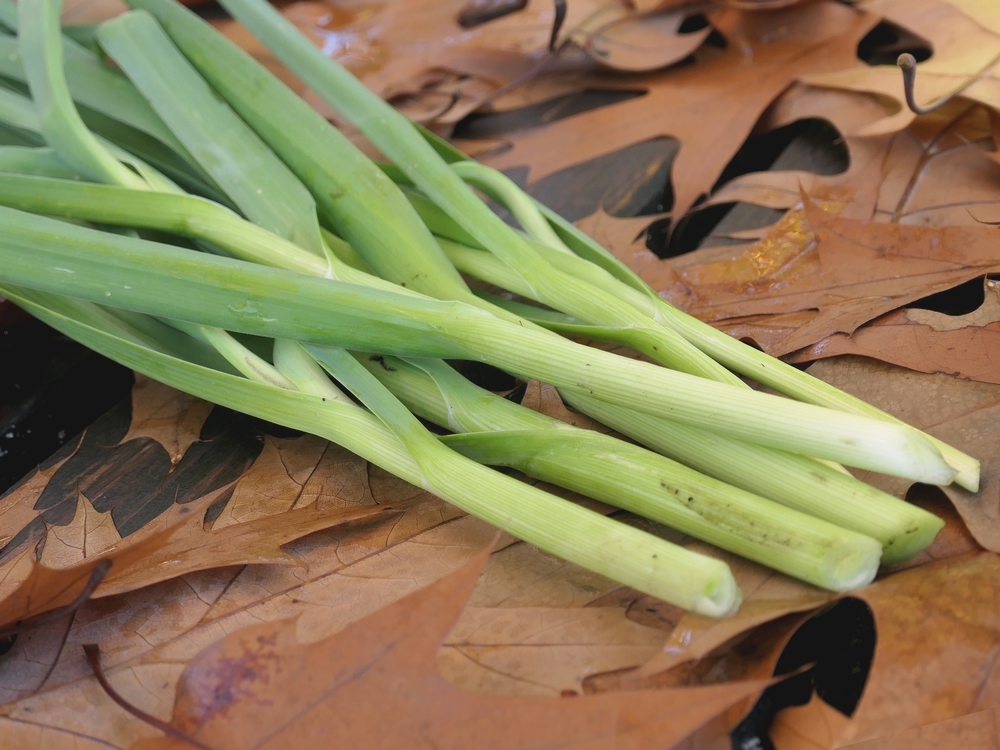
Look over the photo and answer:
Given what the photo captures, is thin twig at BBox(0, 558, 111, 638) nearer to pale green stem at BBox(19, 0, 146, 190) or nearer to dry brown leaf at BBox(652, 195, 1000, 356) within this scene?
pale green stem at BBox(19, 0, 146, 190)

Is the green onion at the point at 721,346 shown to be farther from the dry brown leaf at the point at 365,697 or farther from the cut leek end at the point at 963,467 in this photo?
the dry brown leaf at the point at 365,697

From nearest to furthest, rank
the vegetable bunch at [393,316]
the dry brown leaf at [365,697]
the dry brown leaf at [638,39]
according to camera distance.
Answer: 1. the dry brown leaf at [365,697]
2. the vegetable bunch at [393,316]
3. the dry brown leaf at [638,39]

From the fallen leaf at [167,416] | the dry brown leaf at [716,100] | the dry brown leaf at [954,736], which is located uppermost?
the fallen leaf at [167,416]

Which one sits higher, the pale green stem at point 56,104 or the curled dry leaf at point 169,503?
the pale green stem at point 56,104

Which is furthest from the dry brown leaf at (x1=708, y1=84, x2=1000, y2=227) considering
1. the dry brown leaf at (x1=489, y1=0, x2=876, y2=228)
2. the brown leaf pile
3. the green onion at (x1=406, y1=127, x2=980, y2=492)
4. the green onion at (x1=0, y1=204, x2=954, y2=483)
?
the green onion at (x1=0, y1=204, x2=954, y2=483)

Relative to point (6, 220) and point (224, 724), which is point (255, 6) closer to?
point (6, 220)

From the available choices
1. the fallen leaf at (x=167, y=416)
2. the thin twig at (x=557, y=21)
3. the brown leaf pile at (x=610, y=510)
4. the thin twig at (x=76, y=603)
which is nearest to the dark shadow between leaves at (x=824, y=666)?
the brown leaf pile at (x=610, y=510)

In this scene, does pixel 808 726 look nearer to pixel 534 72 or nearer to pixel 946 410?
pixel 946 410
